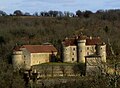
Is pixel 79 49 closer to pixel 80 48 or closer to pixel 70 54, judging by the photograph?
pixel 80 48

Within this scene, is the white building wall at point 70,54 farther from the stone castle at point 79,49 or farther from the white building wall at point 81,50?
the white building wall at point 81,50

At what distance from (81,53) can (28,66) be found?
4581mm

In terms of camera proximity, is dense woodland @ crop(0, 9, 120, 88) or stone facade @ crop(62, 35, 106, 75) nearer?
stone facade @ crop(62, 35, 106, 75)

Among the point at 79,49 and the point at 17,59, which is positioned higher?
the point at 79,49

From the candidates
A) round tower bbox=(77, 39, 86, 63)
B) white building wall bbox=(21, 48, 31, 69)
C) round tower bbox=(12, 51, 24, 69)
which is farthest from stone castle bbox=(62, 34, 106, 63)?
round tower bbox=(12, 51, 24, 69)

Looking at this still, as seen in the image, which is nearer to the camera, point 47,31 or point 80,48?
point 80,48

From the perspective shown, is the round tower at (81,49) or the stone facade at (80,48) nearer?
the stone facade at (80,48)

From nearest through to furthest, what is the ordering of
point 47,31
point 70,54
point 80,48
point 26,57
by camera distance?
point 70,54 → point 26,57 → point 80,48 → point 47,31

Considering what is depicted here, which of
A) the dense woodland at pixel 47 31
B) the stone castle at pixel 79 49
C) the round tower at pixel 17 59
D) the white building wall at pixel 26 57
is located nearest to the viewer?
the round tower at pixel 17 59

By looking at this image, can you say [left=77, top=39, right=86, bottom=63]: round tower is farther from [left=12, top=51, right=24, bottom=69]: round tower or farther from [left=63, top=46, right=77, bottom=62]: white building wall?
[left=12, top=51, right=24, bottom=69]: round tower

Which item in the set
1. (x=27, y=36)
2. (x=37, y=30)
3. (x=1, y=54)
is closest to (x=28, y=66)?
(x=1, y=54)

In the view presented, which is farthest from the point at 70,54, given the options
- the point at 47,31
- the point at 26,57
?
the point at 47,31

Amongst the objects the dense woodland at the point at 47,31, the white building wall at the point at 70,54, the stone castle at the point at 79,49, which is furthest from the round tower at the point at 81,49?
the dense woodland at the point at 47,31

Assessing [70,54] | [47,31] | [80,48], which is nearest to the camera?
[70,54]
